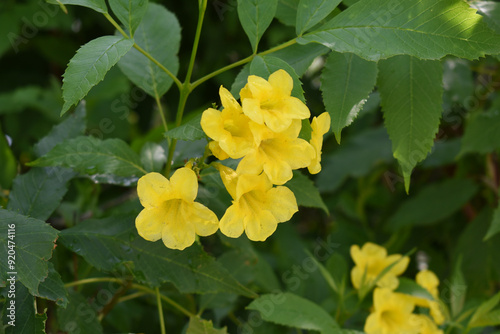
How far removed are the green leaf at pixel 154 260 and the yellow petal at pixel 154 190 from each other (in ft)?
0.69

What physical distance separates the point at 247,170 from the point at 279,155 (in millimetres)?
62

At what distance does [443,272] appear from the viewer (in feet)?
6.88

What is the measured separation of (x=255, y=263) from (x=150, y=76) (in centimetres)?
58

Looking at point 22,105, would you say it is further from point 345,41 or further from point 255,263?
point 345,41

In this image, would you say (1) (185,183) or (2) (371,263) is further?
(2) (371,263)

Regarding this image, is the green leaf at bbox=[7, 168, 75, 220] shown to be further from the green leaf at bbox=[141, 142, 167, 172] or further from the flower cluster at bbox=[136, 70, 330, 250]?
the flower cluster at bbox=[136, 70, 330, 250]

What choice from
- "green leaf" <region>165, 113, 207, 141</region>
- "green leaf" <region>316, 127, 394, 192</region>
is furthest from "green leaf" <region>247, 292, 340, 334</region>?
"green leaf" <region>316, 127, 394, 192</region>

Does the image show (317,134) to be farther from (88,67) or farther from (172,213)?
(88,67)

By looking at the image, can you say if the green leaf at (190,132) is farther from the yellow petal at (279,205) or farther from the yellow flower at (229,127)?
the yellow petal at (279,205)

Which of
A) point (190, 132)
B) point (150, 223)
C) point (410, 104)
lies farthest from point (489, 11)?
point (150, 223)

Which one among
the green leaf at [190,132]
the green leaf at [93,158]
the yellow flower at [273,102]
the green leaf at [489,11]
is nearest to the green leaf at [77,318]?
the green leaf at [93,158]

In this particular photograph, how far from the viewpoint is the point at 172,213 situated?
0.96m

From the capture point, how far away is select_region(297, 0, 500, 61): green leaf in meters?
0.91

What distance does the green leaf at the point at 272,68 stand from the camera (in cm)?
91
